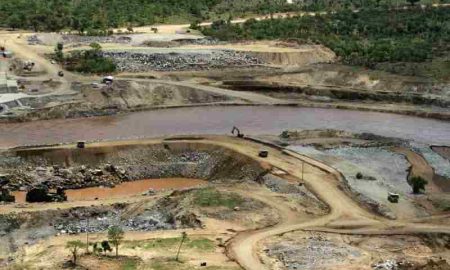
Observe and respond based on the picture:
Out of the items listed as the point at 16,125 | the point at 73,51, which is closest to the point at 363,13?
the point at 73,51

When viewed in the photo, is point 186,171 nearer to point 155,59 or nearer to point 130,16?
point 155,59

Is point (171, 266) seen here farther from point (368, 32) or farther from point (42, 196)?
point (368, 32)

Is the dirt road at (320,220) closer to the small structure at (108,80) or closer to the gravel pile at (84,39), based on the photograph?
the small structure at (108,80)

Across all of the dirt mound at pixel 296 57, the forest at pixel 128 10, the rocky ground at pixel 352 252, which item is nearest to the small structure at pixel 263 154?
the rocky ground at pixel 352 252

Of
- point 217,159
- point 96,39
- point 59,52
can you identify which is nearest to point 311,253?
point 217,159

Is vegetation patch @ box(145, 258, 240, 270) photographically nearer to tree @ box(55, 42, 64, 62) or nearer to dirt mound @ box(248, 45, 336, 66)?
tree @ box(55, 42, 64, 62)
